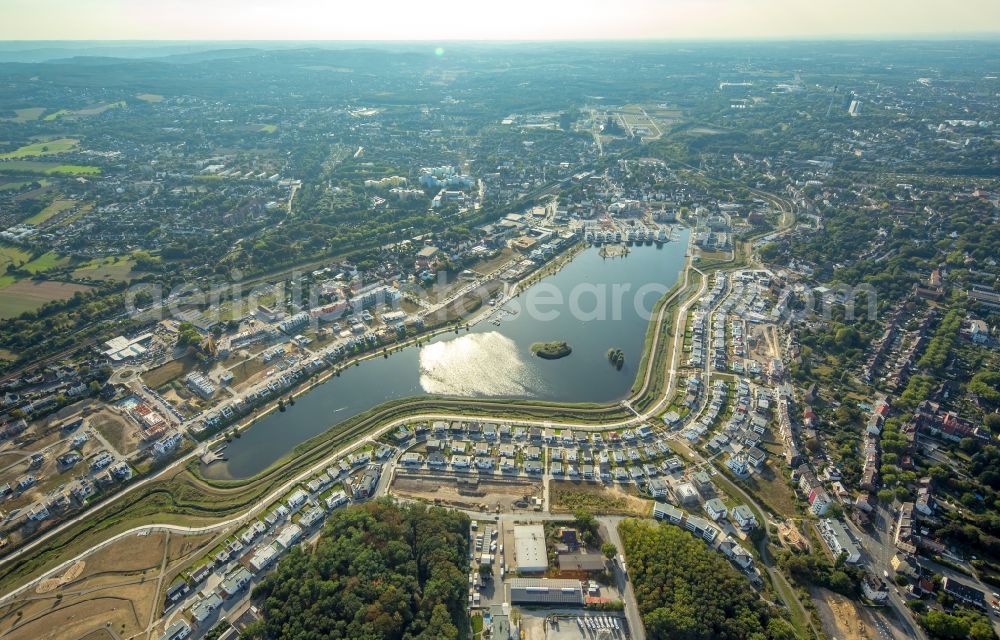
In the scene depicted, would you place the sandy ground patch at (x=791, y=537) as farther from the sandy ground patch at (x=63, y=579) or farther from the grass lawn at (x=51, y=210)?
the grass lawn at (x=51, y=210)

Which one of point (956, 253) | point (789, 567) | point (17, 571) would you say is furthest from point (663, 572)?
point (956, 253)

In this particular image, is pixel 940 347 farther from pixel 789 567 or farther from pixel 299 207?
pixel 299 207

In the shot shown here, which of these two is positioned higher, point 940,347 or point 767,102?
point 767,102

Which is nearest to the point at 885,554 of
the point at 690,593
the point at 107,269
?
the point at 690,593

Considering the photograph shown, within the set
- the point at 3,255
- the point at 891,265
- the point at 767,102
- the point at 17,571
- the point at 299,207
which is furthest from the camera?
the point at 767,102

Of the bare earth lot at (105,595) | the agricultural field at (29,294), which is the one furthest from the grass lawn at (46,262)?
the bare earth lot at (105,595)

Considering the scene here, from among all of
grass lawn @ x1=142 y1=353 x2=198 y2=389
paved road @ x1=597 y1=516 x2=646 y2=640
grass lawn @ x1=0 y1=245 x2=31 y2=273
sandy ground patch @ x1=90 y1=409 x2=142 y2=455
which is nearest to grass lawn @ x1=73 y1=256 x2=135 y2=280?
grass lawn @ x1=0 y1=245 x2=31 y2=273

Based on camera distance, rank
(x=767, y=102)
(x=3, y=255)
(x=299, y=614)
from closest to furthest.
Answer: (x=299, y=614) → (x=3, y=255) → (x=767, y=102)

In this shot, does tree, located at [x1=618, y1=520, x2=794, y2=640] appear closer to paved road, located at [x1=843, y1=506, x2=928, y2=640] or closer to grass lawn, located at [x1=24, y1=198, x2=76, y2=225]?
paved road, located at [x1=843, y1=506, x2=928, y2=640]
